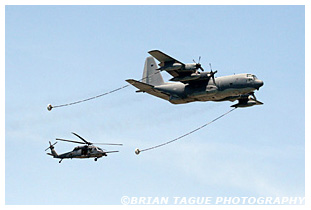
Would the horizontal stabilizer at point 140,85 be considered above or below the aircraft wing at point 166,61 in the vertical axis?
below

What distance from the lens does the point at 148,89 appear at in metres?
57.6

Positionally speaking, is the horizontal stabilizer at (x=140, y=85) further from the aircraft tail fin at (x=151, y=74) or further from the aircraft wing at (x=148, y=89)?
the aircraft tail fin at (x=151, y=74)

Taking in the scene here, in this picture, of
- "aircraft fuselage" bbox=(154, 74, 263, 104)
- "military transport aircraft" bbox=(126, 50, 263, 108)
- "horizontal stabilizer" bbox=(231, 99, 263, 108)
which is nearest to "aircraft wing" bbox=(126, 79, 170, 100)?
"military transport aircraft" bbox=(126, 50, 263, 108)

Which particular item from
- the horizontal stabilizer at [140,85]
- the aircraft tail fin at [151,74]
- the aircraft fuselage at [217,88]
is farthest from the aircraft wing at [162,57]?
the aircraft tail fin at [151,74]

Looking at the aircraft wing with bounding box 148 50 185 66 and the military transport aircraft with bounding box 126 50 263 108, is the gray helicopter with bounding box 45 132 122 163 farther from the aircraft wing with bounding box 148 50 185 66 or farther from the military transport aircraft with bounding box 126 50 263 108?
the aircraft wing with bounding box 148 50 185 66

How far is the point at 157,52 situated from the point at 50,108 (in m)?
10.6

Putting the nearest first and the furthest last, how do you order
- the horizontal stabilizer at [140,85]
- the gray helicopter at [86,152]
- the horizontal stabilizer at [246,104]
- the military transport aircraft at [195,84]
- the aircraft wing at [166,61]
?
1. the aircraft wing at [166,61]
2. the military transport aircraft at [195,84]
3. the horizontal stabilizer at [140,85]
4. the horizontal stabilizer at [246,104]
5. the gray helicopter at [86,152]

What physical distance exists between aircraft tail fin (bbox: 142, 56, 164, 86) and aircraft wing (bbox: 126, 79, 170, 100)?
58.1 inches

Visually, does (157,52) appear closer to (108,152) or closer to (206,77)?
(206,77)

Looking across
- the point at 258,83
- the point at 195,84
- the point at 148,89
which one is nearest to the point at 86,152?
the point at 148,89

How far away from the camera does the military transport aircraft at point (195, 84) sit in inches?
2108

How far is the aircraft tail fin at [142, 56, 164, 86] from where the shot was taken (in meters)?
59.6

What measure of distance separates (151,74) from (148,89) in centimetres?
314

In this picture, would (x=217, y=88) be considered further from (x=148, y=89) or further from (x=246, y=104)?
(x=148, y=89)
